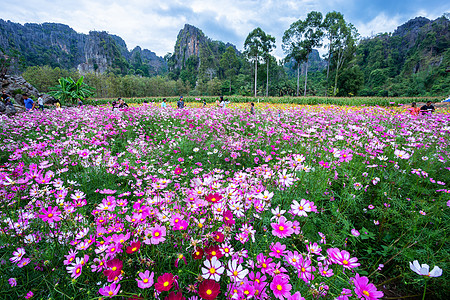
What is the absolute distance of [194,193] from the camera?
1.22 m

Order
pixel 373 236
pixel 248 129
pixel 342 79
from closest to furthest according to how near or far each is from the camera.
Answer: pixel 373 236 < pixel 248 129 < pixel 342 79

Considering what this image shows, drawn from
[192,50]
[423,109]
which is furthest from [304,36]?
[192,50]

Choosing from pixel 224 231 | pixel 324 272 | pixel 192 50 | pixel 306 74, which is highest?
pixel 192 50

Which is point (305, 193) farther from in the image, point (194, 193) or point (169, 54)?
point (169, 54)

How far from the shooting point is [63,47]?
110 metres

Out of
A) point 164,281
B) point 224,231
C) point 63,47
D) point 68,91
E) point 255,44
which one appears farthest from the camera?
point 63,47

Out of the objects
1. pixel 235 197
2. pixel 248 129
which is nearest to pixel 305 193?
pixel 235 197

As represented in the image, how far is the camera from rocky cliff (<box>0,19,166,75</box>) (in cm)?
8069

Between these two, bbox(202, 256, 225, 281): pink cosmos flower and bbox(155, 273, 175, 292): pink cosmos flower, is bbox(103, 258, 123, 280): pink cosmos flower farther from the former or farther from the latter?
bbox(202, 256, 225, 281): pink cosmos flower

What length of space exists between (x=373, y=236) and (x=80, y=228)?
2654 mm

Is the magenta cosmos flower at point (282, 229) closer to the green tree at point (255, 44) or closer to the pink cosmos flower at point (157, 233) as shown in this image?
the pink cosmos flower at point (157, 233)

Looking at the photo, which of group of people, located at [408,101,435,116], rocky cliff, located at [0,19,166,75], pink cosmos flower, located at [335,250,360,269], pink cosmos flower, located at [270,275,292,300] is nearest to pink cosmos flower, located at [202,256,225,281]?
pink cosmos flower, located at [270,275,292,300]

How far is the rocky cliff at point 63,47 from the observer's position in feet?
265

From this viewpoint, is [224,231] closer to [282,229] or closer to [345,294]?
[282,229]
